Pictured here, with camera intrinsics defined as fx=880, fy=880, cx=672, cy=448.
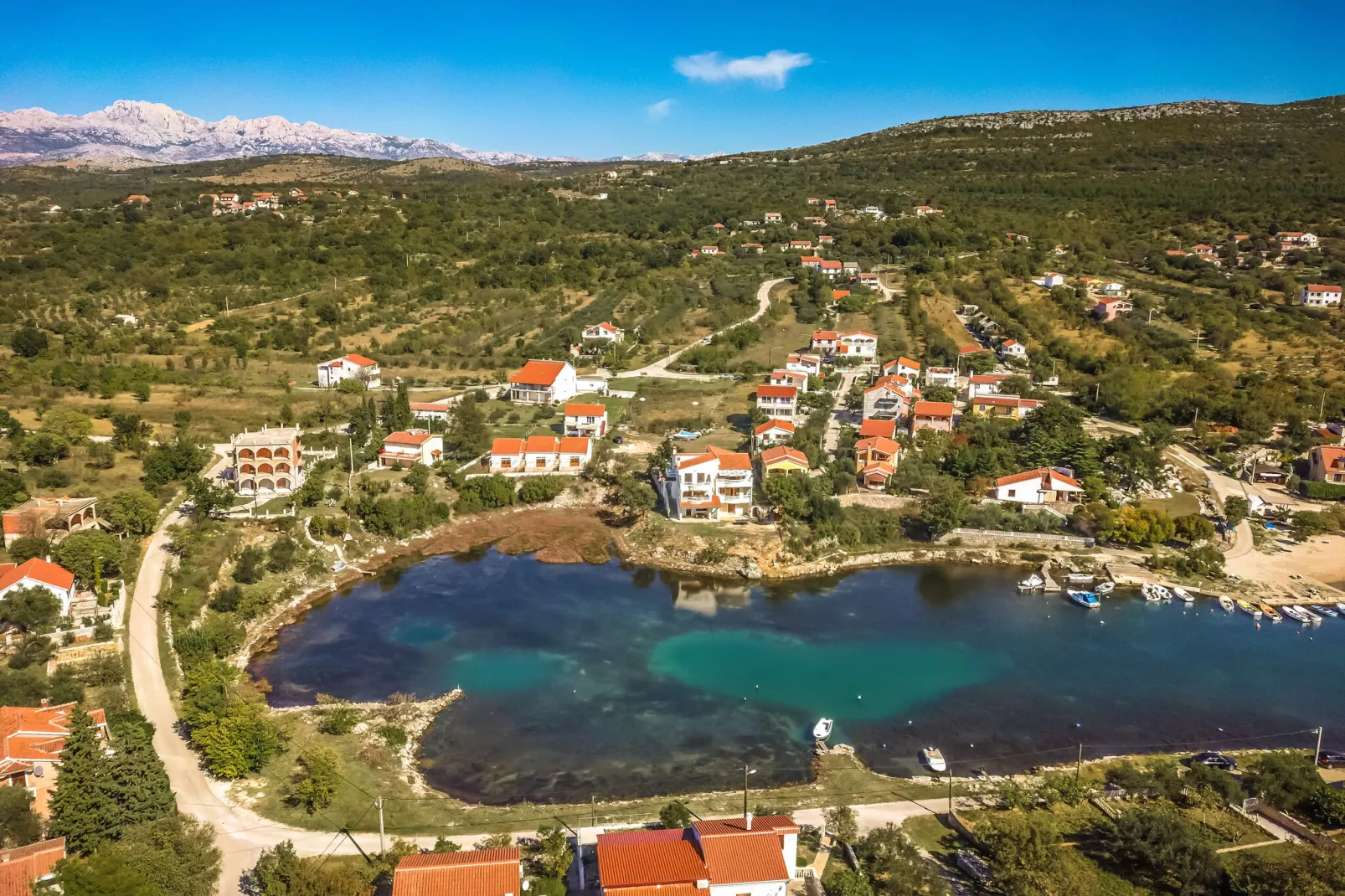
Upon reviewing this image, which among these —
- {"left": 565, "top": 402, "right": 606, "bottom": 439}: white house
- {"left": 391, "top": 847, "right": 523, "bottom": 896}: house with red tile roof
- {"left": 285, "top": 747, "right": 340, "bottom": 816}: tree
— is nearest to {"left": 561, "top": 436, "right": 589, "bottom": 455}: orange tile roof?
{"left": 565, "top": 402, "right": 606, "bottom": 439}: white house

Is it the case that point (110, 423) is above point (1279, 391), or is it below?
below

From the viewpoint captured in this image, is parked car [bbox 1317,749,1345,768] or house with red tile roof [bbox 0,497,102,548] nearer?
parked car [bbox 1317,749,1345,768]

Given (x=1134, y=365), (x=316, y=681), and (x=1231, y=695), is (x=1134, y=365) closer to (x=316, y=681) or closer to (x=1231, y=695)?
(x=1231, y=695)

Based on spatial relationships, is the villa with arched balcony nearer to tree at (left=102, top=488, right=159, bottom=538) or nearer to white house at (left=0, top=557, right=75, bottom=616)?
tree at (left=102, top=488, right=159, bottom=538)

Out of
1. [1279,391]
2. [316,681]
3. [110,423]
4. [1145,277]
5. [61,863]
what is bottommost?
[316,681]

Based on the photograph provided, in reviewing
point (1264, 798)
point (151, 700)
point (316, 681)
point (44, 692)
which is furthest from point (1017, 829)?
point (44, 692)

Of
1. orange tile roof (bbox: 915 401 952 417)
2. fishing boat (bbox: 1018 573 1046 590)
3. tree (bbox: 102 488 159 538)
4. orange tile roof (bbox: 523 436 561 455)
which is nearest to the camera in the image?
tree (bbox: 102 488 159 538)

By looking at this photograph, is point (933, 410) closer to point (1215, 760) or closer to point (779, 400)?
point (779, 400)
